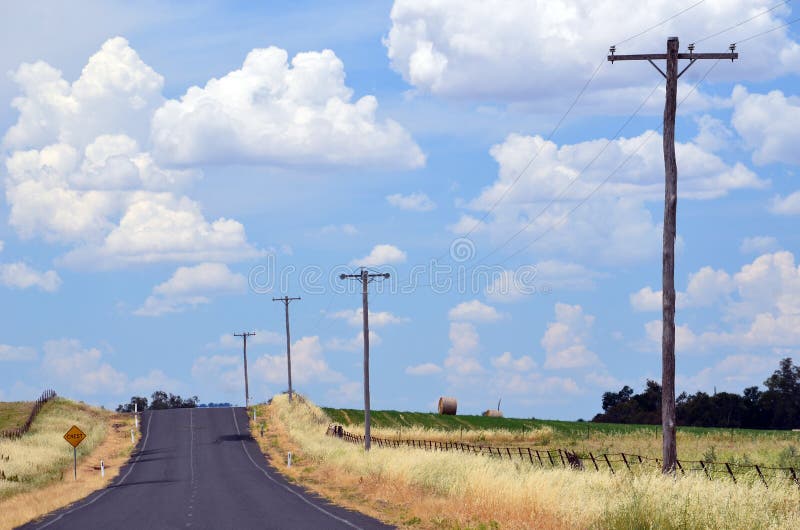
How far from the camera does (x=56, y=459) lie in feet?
193

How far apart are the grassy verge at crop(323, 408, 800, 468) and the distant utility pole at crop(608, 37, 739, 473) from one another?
11028 mm

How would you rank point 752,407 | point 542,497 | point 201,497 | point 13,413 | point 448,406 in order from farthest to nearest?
point 752,407, point 448,406, point 13,413, point 201,497, point 542,497

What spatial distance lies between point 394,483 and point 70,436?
22028 millimetres

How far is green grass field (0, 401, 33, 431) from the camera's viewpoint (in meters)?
83.7

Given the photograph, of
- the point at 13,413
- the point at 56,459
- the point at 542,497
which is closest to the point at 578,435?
the point at 56,459

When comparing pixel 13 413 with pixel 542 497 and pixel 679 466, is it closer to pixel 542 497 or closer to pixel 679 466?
pixel 679 466

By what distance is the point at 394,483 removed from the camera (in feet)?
108

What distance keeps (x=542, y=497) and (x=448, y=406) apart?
270ft

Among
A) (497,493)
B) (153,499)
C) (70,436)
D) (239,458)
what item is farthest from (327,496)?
(239,458)

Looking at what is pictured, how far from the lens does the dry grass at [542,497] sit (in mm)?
17703

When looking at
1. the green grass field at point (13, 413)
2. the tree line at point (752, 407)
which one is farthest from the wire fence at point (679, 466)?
the tree line at point (752, 407)

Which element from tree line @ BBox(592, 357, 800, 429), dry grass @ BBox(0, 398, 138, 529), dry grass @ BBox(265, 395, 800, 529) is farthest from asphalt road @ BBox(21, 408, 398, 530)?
tree line @ BBox(592, 357, 800, 429)

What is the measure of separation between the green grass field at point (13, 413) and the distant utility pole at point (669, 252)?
67.6 meters

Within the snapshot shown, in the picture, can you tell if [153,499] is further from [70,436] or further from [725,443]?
[725,443]
